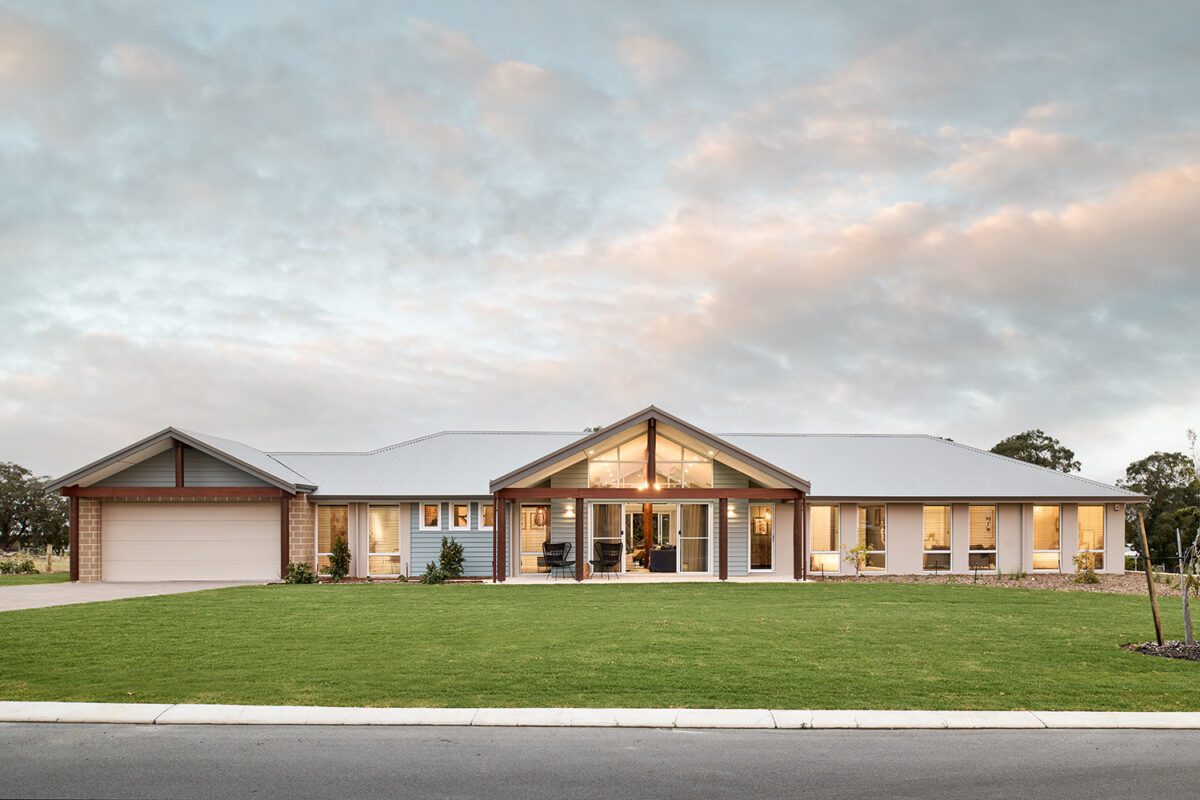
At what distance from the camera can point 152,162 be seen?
69.9 ft

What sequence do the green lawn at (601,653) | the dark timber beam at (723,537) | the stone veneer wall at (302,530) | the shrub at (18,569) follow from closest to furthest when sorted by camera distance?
1. the green lawn at (601,653)
2. the dark timber beam at (723,537)
3. the stone veneer wall at (302,530)
4. the shrub at (18,569)

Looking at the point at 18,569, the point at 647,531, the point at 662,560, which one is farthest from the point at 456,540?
the point at 18,569

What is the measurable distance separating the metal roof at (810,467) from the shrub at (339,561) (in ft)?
4.91

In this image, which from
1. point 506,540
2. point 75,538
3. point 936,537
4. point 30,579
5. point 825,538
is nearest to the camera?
point 75,538

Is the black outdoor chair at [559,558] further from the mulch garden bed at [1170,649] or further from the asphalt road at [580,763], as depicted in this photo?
the asphalt road at [580,763]

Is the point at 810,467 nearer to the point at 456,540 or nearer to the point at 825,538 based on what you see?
the point at 825,538

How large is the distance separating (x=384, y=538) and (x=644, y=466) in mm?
8431

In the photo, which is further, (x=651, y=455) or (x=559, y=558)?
(x=559, y=558)

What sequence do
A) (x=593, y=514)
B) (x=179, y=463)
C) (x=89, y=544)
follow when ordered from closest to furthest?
1. (x=179, y=463)
2. (x=89, y=544)
3. (x=593, y=514)

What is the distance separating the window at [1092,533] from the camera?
27734 mm

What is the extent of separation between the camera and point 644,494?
2452 centimetres

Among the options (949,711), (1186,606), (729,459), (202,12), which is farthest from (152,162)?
(1186,606)

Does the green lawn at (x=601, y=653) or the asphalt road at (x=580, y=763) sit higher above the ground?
the asphalt road at (x=580, y=763)

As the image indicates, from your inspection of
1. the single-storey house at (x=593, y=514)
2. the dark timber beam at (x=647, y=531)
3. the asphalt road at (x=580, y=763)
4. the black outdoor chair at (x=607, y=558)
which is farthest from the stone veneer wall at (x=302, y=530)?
the asphalt road at (x=580, y=763)
